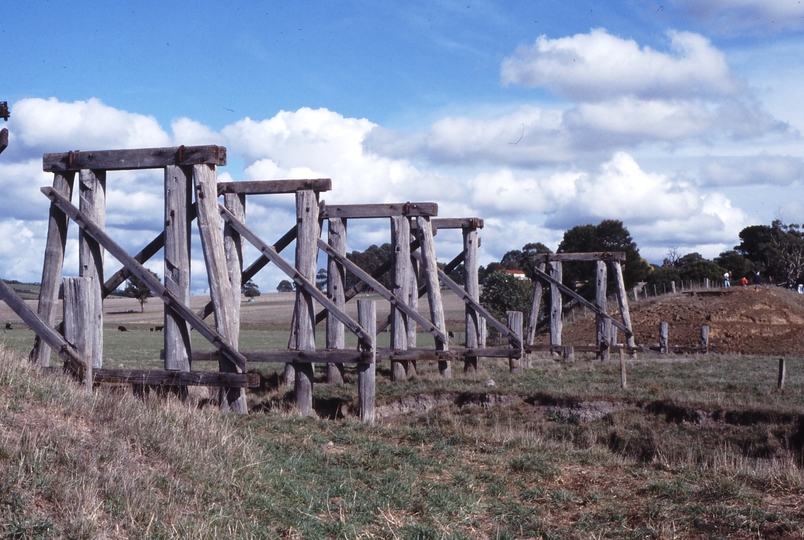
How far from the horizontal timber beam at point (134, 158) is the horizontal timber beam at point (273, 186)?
259cm

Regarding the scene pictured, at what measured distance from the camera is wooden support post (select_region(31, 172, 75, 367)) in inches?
434

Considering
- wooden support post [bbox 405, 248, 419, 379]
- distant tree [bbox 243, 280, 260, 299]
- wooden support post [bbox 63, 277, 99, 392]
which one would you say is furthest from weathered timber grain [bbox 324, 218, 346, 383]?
distant tree [bbox 243, 280, 260, 299]

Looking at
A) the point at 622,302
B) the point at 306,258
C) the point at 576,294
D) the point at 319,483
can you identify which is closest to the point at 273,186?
the point at 306,258

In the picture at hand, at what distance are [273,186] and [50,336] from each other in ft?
16.6

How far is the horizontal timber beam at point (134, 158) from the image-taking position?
10570mm

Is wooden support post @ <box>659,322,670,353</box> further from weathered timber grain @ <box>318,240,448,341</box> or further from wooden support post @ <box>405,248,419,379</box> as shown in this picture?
weathered timber grain @ <box>318,240,448,341</box>

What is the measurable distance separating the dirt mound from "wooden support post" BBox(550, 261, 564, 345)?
23.5 feet

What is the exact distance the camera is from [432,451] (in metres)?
9.00

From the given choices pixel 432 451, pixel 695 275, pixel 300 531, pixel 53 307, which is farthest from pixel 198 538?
pixel 695 275

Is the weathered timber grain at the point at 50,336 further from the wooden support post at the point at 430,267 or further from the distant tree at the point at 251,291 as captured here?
the distant tree at the point at 251,291

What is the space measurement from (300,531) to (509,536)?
1633 mm

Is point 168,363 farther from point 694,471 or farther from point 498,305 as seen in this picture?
point 498,305

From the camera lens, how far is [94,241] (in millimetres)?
11336

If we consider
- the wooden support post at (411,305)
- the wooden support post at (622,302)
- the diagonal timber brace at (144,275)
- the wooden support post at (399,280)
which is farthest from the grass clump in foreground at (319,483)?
the wooden support post at (622,302)
